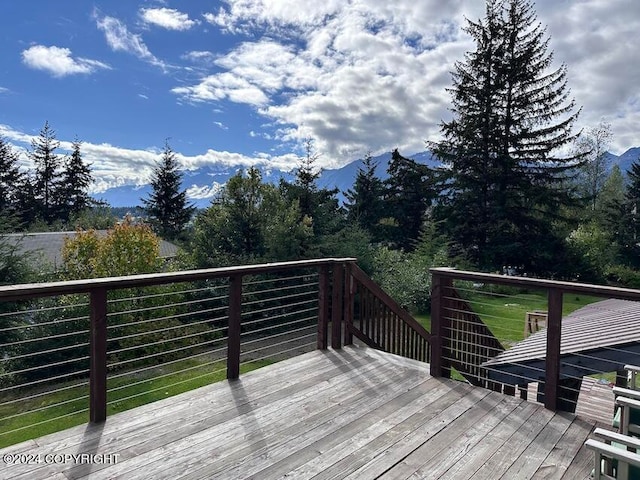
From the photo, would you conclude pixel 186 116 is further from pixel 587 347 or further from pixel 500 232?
A: pixel 587 347

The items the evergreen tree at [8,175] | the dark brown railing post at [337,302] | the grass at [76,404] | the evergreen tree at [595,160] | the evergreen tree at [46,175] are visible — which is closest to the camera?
the dark brown railing post at [337,302]

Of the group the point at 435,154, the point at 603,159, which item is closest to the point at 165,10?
the point at 435,154

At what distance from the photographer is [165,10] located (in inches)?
325

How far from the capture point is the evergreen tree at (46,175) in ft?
89.0

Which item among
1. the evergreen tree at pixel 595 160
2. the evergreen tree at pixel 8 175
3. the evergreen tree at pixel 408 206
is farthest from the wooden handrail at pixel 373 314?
the evergreen tree at pixel 8 175

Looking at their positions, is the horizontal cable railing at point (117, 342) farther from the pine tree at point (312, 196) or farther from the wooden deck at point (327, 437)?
the pine tree at point (312, 196)

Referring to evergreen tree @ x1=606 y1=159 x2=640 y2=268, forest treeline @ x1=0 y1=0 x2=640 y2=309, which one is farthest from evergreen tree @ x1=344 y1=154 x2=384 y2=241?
evergreen tree @ x1=606 y1=159 x2=640 y2=268

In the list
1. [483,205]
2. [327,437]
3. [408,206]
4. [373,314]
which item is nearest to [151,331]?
[373,314]

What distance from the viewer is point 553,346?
287cm

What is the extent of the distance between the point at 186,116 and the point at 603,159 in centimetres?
2819

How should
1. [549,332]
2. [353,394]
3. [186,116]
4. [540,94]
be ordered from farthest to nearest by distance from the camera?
1. [186,116]
2. [540,94]
3. [353,394]
4. [549,332]

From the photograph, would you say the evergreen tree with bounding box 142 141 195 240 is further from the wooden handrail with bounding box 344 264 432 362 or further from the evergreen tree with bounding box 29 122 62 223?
the wooden handrail with bounding box 344 264 432 362

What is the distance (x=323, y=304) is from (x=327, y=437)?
1768 millimetres

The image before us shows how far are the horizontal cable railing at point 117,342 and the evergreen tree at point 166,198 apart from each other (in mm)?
16148
